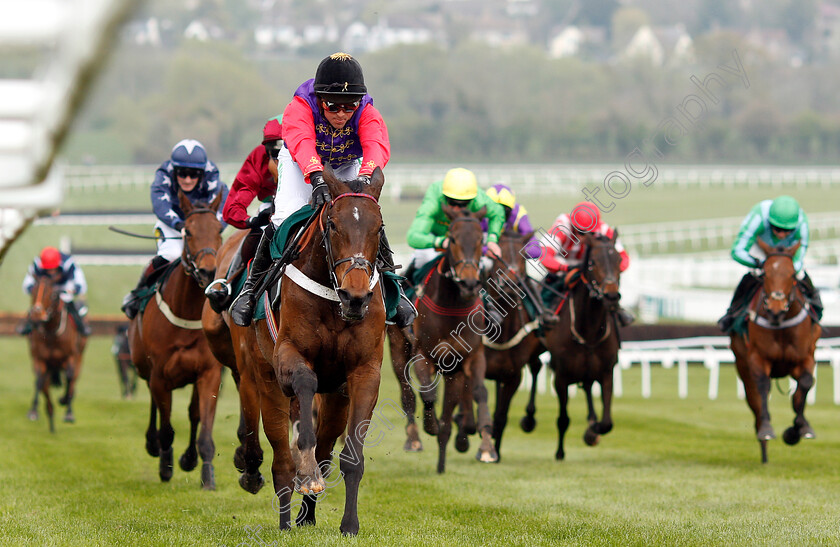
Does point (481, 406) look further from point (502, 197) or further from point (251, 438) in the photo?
point (251, 438)

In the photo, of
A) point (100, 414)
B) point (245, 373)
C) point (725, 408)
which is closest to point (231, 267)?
point (245, 373)

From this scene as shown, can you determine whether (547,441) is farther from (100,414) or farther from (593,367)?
(100,414)

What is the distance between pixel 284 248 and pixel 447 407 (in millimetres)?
3616

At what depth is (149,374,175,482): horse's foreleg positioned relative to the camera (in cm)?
800

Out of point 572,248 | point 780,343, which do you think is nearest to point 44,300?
point 572,248

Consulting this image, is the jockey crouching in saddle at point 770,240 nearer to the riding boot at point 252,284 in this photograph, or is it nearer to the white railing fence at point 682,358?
the riding boot at point 252,284

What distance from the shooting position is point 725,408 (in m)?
15.1

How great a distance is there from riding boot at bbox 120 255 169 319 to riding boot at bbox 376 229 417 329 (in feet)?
10.8

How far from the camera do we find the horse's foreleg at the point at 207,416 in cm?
783

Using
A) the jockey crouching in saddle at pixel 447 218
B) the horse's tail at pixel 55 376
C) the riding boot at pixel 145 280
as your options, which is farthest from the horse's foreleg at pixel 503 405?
the horse's tail at pixel 55 376

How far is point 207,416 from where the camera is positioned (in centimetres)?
797

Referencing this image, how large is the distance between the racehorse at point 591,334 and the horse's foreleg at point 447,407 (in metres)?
1.42

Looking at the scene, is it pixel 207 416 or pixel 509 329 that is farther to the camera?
pixel 509 329

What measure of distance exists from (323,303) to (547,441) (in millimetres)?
7249
